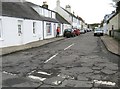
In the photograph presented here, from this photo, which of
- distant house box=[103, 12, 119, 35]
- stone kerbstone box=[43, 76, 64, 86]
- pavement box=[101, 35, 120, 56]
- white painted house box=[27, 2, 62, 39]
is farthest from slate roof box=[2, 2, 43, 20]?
distant house box=[103, 12, 119, 35]

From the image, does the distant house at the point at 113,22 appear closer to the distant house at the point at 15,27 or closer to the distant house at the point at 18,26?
the distant house at the point at 18,26

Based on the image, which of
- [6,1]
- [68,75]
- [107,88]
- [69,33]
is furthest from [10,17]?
[69,33]

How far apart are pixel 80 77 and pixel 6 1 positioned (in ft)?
63.4

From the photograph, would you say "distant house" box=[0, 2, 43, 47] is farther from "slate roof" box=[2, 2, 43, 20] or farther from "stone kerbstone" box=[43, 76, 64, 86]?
"stone kerbstone" box=[43, 76, 64, 86]

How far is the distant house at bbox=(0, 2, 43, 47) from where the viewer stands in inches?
807

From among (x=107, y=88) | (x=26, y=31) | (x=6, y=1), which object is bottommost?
(x=107, y=88)

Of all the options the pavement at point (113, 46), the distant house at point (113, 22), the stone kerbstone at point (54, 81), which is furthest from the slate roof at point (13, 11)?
the distant house at point (113, 22)

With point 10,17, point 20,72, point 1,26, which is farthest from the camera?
point 10,17

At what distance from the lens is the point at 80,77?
843cm

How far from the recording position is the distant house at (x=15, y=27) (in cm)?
2049

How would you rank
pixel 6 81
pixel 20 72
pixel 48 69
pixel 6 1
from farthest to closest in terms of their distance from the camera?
1. pixel 6 1
2. pixel 48 69
3. pixel 20 72
4. pixel 6 81

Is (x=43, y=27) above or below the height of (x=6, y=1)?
below

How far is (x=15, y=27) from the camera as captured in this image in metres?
22.9

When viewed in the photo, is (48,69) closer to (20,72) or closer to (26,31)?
(20,72)
